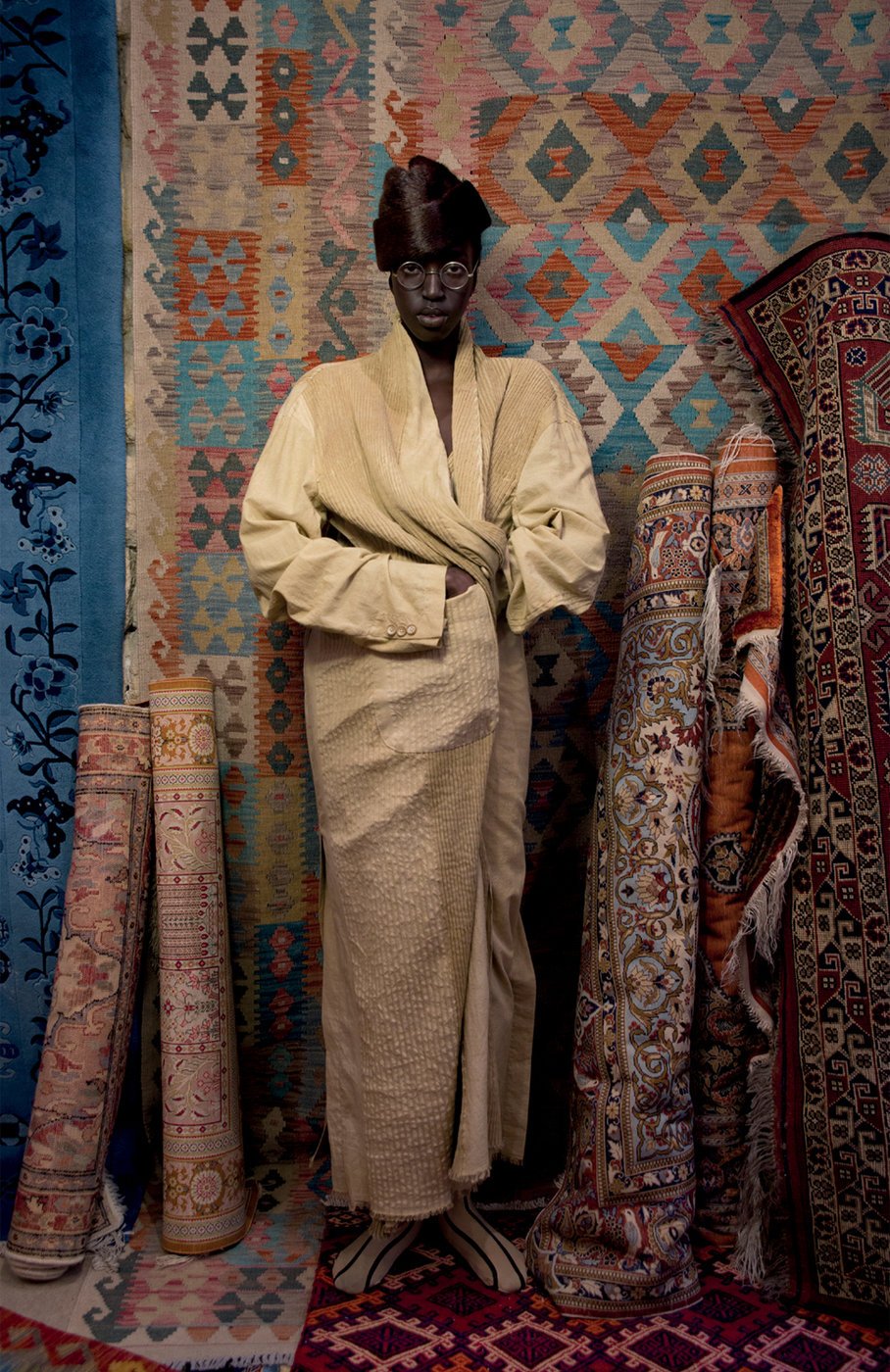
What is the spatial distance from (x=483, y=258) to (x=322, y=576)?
1.11 metres

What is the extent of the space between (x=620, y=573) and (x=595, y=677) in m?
0.26

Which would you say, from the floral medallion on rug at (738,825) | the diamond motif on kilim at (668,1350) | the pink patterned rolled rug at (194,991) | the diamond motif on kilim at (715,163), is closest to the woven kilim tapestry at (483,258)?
the diamond motif on kilim at (715,163)

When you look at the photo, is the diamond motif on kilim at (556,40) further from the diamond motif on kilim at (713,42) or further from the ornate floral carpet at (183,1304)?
the ornate floral carpet at (183,1304)

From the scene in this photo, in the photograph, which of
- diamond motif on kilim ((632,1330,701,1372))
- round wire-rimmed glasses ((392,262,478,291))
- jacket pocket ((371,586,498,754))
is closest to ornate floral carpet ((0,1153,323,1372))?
diamond motif on kilim ((632,1330,701,1372))

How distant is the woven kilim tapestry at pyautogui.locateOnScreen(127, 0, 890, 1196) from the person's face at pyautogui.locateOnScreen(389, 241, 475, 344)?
1.58 ft

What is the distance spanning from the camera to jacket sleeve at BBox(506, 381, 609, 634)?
2.25 metres

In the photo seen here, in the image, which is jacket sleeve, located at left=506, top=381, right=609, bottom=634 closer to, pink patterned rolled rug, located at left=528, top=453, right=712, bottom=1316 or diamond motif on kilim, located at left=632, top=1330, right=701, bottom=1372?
pink patterned rolled rug, located at left=528, top=453, right=712, bottom=1316

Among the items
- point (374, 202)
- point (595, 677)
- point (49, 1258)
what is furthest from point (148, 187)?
point (49, 1258)

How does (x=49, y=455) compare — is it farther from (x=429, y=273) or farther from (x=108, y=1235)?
(x=108, y=1235)

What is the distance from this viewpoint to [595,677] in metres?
2.88

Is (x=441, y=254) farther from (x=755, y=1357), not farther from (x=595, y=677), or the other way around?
(x=755, y=1357)

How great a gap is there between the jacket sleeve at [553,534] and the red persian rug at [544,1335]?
1.31m

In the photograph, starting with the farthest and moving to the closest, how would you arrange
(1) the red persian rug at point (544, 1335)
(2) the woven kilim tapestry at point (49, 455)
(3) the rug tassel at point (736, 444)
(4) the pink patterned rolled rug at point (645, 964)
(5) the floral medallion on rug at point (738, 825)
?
(2) the woven kilim tapestry at point (49, 455)
(3) the rug tassel at point (736, 444)
(5) the floral medallion on rug at point (738, 825)
(4) the pink patterned rolled rug at point (645, 964)
(1) the red persian rug at point (544, 1335)

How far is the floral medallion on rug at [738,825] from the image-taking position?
238 centimetres
